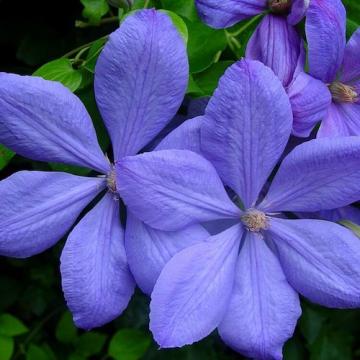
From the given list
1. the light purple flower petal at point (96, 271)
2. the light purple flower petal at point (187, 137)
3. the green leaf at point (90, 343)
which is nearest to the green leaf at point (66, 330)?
the green leaf at point (90, 343)

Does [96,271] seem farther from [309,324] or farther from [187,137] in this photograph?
[309,324]

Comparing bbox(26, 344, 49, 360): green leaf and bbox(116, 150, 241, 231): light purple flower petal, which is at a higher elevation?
bbox(116, 150, 241, 231): light purple flower petal

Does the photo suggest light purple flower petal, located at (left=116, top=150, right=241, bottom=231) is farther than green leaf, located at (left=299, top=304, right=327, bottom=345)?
No

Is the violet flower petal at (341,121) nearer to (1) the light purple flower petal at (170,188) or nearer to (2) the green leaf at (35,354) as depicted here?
(1) the light purple flower petal at (170,188)

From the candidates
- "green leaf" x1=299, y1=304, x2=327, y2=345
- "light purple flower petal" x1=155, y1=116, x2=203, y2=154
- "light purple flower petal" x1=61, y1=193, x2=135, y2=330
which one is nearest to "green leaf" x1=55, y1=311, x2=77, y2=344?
"green leaf" x1=299, y1=304, x2=327, y2=345

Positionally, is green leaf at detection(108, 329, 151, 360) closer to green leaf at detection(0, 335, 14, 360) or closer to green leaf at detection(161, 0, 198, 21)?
green leaf at detection(0, 335, 14, 360)

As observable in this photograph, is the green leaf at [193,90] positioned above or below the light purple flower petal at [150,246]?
above

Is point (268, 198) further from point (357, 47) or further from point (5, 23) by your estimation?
point (5, 23)
